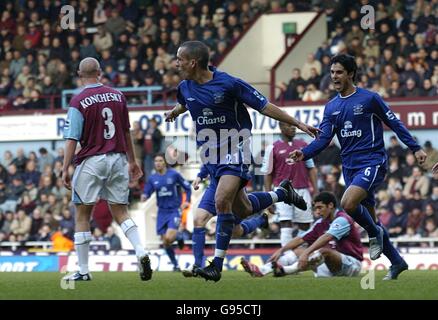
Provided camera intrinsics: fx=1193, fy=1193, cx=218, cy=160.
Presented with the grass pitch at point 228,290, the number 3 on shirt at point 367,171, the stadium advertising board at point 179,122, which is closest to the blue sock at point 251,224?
the grass pitch at point 228,290

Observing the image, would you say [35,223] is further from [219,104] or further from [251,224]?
[219,104]

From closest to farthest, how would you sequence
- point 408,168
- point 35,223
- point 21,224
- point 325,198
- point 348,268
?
point 348,268, point 325,198, point 408,168, point 35,223, point 21,224

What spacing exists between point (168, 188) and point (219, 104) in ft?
28.1

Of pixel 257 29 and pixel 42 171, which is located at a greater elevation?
pixel 257 29

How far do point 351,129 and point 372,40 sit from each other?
1393 cm

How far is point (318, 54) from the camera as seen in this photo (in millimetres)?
27094

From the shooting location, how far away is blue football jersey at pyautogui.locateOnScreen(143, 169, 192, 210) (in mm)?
20625

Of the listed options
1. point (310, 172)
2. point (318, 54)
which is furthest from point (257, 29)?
point (310, 172)

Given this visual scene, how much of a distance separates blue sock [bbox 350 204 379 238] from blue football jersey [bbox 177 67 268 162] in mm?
1507

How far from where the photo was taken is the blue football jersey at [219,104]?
12211mm

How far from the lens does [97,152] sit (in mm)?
12594

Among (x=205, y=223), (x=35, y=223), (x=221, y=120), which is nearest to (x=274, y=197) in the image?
(x=221, y=120)

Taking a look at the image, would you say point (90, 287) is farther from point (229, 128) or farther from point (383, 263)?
point (383, 263)

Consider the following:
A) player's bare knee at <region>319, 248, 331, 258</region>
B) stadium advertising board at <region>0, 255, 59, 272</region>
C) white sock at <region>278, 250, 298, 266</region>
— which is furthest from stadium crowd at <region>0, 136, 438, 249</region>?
player's bare knee at <region>319, 248, 331, 258</region>
